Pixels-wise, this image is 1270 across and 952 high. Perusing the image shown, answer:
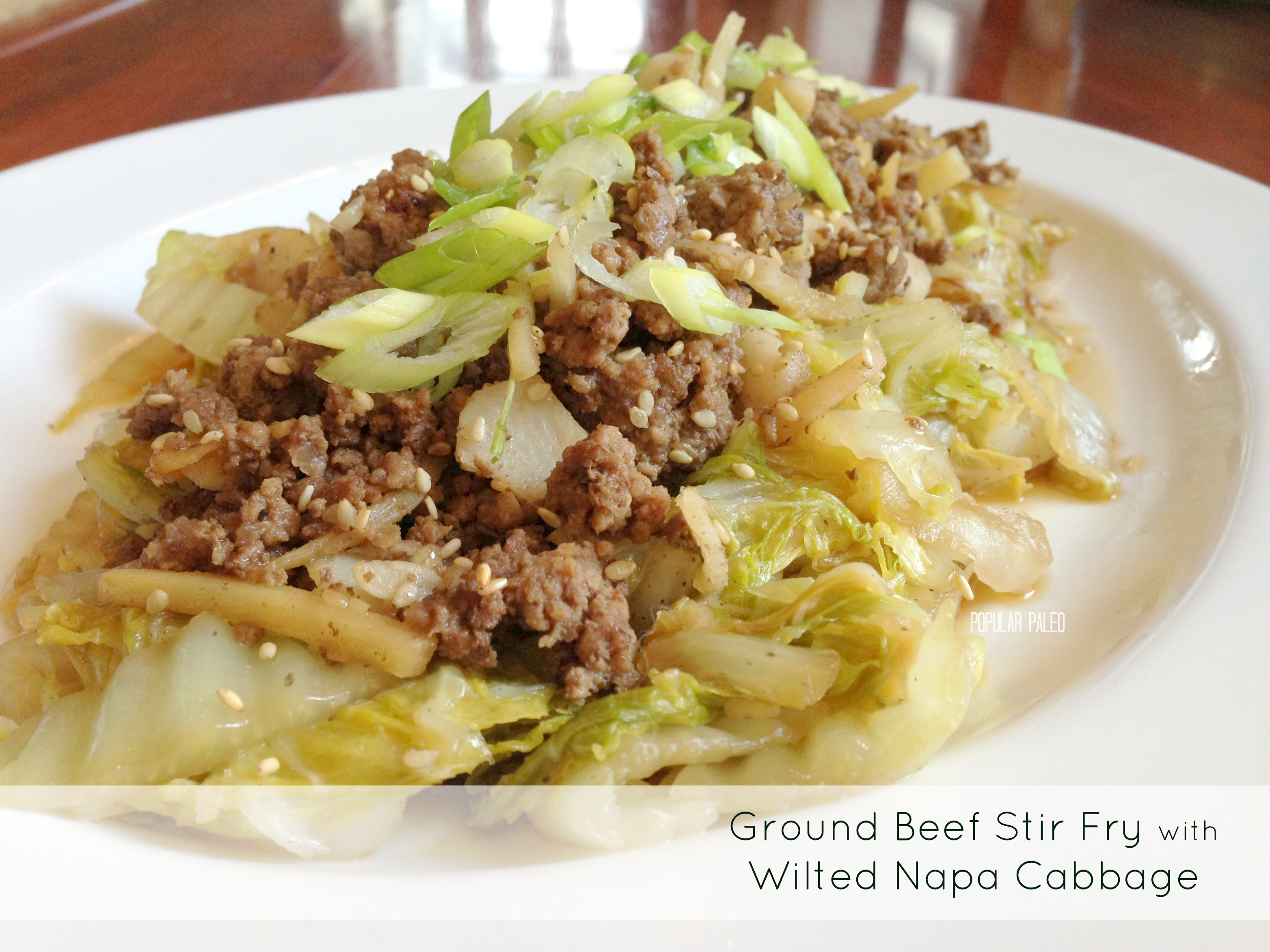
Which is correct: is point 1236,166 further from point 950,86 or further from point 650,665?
point 650,665

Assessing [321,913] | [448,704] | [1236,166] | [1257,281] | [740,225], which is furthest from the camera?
[1236,166]

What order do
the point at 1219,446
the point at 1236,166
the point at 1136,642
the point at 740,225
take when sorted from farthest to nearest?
1. the point at 1236,166
2. the point at 1219,446
3. the point at 740,225
4. the point at 1136,642

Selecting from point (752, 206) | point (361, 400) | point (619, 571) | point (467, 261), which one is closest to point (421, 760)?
point (619, 571)

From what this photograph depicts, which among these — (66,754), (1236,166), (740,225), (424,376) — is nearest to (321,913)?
(66,754)

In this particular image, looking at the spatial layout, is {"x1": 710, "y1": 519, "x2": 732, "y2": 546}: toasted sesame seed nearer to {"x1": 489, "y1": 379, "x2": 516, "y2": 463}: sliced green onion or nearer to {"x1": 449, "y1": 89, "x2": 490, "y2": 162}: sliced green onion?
{"x1": 489, "y1": 379, "x2": 516, "y2": 463}: sliced green onion

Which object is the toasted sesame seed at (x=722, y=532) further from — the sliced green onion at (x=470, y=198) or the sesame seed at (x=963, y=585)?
the sliced green onion at (x=470, y=198)
